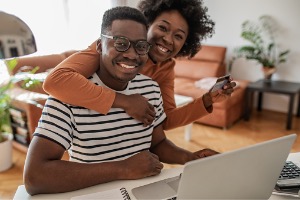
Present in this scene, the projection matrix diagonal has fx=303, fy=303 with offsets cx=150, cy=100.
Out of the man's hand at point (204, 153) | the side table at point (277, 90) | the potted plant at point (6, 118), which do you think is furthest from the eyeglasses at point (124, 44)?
the side table at point (277, 90)

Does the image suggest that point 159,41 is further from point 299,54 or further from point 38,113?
point 299,54

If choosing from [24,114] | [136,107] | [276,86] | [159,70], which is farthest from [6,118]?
[276,86]

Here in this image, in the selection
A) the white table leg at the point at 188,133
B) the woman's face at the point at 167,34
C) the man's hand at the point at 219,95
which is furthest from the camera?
the white table leg at the point at 188,133

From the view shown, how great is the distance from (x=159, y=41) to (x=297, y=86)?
280cm

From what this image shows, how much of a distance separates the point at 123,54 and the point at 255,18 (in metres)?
3.43

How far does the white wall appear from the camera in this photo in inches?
150

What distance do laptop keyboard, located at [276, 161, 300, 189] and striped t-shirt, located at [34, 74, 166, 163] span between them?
522 millimetres

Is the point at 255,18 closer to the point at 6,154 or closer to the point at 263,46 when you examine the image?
the point at 263,46

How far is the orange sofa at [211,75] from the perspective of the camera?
11.3ft

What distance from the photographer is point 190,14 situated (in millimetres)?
1517

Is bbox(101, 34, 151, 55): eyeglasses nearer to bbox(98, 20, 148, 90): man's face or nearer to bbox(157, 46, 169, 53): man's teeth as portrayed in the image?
bbox(98, 20, 148, 90): man's face

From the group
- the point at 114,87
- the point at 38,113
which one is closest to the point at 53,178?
the point at 114,87

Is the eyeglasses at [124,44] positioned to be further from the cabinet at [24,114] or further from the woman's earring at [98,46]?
the cabinet at [24,114]

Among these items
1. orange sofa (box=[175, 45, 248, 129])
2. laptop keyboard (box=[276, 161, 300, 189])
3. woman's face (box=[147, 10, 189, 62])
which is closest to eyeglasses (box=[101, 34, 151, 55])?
woman's face (box=[147, 10, 189, 62])
